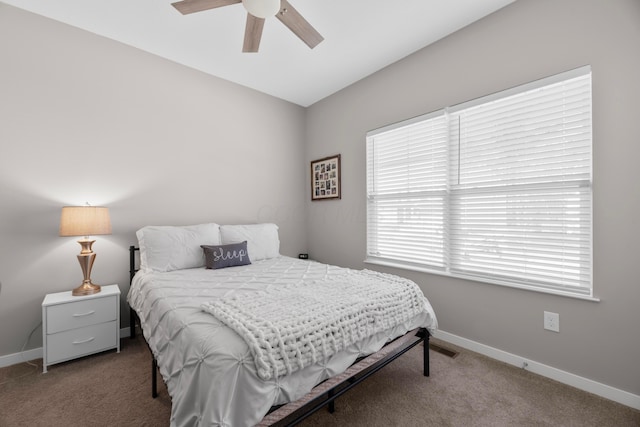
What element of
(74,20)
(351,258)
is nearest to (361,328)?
(351,258)

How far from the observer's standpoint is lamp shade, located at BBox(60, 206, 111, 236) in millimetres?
2135

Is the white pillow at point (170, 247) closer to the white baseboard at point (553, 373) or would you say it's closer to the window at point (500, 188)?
the window at point (500, 188)

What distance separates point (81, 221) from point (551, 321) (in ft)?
12.0

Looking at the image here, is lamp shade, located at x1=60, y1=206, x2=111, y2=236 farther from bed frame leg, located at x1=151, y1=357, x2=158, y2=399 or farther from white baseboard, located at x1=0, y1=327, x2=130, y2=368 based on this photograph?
bed frame leg, located at x1=151, y1=357, x2=158, y2=399

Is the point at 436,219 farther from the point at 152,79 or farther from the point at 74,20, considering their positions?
the point at 74,20

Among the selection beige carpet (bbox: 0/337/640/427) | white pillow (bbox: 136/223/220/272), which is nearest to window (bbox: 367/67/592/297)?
beige carpet (bbox: 0/337/640/427)

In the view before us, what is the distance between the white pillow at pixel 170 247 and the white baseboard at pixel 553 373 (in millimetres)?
2547

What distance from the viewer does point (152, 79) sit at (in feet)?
9.32

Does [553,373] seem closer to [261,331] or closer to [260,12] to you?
[261,331]

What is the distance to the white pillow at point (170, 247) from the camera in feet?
8.06

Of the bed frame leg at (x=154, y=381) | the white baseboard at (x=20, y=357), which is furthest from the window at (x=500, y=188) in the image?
the white baseboard at (x=20, y=357)

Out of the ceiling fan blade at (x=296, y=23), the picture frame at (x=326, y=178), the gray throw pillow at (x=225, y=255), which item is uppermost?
the ceiling fan blade at (x=296, y=23)

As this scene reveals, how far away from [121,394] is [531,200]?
321 centimetres

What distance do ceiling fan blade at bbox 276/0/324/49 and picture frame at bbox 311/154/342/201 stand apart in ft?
5.60
